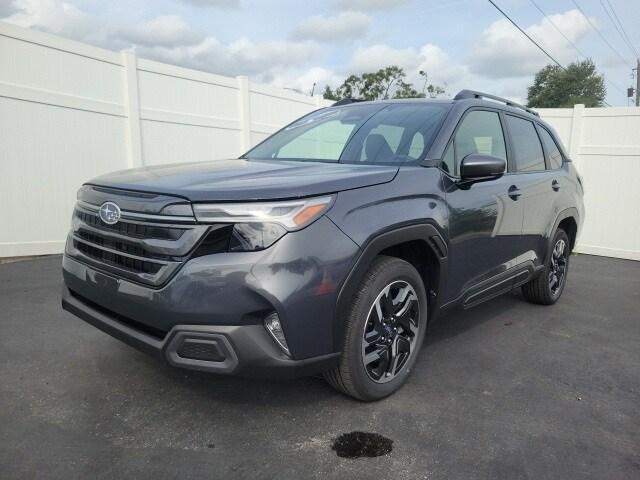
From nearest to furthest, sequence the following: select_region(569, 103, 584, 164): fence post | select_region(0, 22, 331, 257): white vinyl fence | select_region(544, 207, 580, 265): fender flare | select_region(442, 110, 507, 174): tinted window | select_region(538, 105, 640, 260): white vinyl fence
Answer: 1. select_region(442, 110, 507, 174): tinted window
2. select_region(544, 207, 580, 265): fender flare
3. select_region(0, 22, 331, 257): white vinyl fence
4. select_region(538, 105, 640, 260): white vinyl fence
5. select_region(569, 103, 584, 164): fence post

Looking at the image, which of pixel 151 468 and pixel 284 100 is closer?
pixel 151 468

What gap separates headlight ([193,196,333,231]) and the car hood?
0.10ft

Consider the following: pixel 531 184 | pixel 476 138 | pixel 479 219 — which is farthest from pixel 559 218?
pixel 479 219

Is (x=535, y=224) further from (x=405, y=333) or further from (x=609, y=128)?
(x=609, y=128)

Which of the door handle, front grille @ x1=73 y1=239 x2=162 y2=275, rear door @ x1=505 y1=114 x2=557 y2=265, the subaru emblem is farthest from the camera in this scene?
rear door @ x1=505 y1=114 x2=557 y2=265

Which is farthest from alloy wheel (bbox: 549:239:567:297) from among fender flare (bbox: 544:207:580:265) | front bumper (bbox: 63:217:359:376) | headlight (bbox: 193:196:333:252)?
headlight (bbox: 193:196:333:252)

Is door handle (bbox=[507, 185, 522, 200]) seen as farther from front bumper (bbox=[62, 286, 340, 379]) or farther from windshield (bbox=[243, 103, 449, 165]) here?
front bumper (bbox=[62, 286, 340, 379])

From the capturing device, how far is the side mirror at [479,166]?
10.1 feet

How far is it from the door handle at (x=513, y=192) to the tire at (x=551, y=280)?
1.06 m

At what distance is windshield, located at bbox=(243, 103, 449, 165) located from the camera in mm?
3199

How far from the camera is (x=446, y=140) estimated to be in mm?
3209

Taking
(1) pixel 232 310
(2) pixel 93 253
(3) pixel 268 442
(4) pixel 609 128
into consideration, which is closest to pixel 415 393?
(3) pixel 268 442

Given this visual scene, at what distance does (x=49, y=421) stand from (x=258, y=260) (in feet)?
4.84

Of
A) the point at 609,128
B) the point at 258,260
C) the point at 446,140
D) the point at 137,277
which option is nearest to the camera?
the point at 258,260
